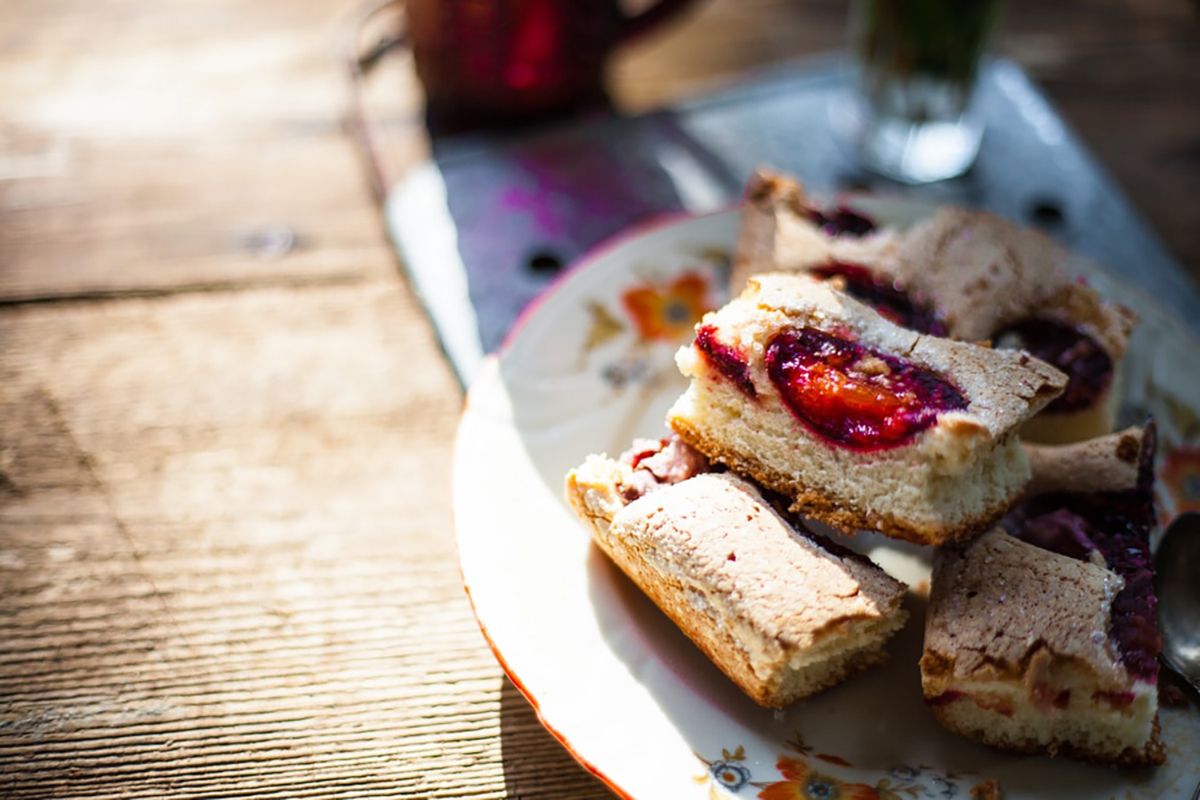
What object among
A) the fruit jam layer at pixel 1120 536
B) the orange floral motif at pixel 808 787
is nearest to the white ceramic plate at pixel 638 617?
the orange floral motif at pixel 808 787

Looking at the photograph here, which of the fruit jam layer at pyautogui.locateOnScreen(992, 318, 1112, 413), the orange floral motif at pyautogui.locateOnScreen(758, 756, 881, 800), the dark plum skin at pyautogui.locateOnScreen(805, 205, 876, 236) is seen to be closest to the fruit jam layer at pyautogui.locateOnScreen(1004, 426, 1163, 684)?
the fruit jam layer at pyautogui.locateOnScreen(992, 318, 1112, 413)

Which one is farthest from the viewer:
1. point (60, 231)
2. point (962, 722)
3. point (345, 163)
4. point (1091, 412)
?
point (345, 163)

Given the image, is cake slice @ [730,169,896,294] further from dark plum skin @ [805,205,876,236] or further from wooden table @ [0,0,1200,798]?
wooden table @ [0,0,1200,798]

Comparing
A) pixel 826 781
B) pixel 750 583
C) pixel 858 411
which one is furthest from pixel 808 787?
pixel 858 411

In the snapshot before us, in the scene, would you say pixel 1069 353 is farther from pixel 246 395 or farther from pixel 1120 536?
pixel 246 395

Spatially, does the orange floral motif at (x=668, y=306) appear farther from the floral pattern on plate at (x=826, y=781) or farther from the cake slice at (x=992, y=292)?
the floral pattern on plate at (x=826, y=781)

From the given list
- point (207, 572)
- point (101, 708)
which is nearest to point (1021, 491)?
point (207, 572)

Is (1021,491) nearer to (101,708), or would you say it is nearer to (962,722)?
(962,722)
